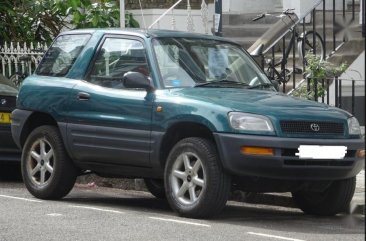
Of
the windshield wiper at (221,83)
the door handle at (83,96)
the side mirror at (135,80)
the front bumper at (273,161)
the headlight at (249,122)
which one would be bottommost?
the front bumper at (273,161)

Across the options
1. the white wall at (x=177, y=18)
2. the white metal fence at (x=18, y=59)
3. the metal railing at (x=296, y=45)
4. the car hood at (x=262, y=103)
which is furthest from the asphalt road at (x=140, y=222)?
the white wall at (x=177, y=18)

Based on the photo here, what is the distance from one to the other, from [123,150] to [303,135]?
175cm

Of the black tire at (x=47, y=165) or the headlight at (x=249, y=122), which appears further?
the black tire at (x=47, y=165)

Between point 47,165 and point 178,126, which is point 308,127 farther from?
point 47,165

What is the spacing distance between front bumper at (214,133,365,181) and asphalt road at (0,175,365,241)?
463 mm

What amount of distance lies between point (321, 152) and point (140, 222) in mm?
1630

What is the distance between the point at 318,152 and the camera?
25.5 ft

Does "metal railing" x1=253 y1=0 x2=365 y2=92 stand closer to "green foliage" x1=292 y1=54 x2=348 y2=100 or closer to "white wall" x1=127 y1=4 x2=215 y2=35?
"green foliage" x1=292 y1=54 x2=348 y2=100

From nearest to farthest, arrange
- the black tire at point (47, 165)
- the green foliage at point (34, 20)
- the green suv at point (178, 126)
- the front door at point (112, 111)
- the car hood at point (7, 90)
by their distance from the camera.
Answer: the green suv at point (178, 126) < the front door at point (112, 111) < the black tire at point (47, 165) < the car hood at point (7, 90) < the green foliage at point (34, 20)

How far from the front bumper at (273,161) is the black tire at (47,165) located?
2.01 meters

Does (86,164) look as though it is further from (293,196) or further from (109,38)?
(293,196)

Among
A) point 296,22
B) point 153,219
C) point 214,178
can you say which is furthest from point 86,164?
point 296,22

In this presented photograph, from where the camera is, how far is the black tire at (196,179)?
779 centimetres

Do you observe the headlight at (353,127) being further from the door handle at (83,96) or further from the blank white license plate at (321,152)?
the door handle at (83,96)
